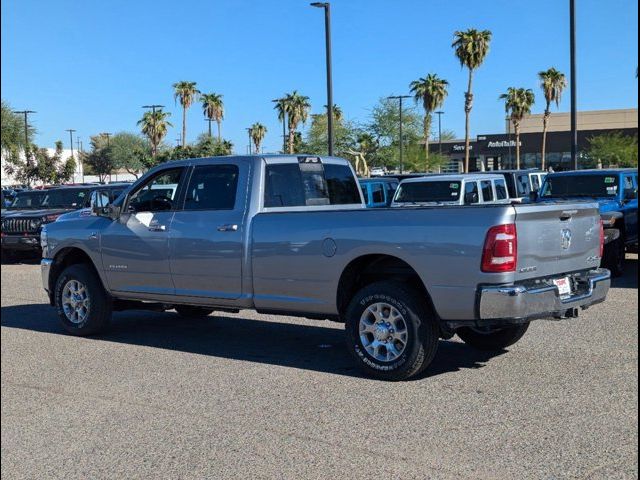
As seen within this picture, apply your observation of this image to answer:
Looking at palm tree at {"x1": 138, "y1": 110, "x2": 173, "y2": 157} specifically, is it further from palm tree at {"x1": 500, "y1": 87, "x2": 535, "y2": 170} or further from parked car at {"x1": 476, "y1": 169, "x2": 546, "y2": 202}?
parked car at {"x1": 476, "y1": 169, "x2": 546, "y2": 202}

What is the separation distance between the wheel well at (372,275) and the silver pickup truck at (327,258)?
0.04ft

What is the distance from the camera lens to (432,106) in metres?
63.0

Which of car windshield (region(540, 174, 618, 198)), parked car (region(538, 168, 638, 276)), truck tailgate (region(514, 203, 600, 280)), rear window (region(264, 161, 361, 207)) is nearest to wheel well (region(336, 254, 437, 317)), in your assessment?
truck tailgate (region(514, 203, 600, 280))

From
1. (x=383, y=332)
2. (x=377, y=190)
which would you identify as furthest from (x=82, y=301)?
(x=377, y=190)

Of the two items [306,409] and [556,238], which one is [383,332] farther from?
[556,238]

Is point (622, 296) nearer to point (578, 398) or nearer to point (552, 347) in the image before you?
point (552, 347)

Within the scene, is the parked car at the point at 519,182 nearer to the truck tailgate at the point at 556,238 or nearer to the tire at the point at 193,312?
the tire at the point at 193,312

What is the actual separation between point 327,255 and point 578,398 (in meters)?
2.49

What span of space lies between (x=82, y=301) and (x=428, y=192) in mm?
9683

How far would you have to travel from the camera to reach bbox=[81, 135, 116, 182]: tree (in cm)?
9494

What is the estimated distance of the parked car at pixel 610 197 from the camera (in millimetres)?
13320

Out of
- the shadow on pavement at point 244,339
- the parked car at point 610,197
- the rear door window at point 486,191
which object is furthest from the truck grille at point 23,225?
the parked car at point 610,197

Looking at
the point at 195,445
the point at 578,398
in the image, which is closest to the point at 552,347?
the point at 578,398

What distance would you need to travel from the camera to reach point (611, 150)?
5612 cm
